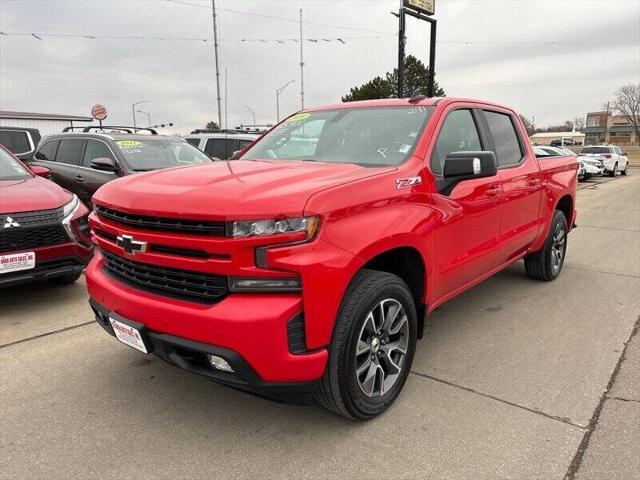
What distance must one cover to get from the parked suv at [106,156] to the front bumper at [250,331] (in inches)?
206

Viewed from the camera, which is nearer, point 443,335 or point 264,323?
point 264,323

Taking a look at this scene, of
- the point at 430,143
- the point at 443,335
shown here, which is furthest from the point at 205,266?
the point at 443,335

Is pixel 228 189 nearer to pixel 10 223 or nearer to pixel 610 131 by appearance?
pixel 10 223

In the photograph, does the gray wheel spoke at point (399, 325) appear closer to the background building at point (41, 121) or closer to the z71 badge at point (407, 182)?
the z71 badge at point (407, 182)

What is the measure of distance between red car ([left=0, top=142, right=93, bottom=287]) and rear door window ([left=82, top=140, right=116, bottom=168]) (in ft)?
8.98

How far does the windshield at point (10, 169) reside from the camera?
520 centimetres

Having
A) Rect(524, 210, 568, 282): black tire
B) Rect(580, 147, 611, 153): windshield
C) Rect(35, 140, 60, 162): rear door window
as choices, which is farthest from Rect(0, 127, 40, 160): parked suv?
Rect(580, 147, 611, 153): windshield

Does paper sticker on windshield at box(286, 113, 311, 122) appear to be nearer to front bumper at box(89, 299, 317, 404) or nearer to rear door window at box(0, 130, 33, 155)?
front bumper at box(89, 299, 317, 404)

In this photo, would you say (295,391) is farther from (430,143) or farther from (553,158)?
(553,158)

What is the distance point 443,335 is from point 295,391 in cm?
199

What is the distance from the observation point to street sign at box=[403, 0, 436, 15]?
16.2 metres

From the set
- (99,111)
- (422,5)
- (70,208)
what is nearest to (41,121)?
(99,111)

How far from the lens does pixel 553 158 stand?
17.5 feet

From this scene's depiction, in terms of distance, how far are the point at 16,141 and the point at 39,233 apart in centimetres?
605
